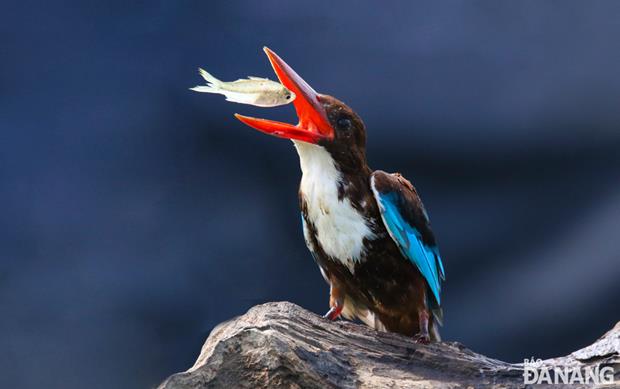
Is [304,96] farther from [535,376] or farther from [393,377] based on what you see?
[535,376]

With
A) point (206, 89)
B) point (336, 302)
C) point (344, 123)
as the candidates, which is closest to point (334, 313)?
point (336, 302)

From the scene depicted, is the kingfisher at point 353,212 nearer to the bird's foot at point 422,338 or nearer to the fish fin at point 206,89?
the bird's foot at point 422,338

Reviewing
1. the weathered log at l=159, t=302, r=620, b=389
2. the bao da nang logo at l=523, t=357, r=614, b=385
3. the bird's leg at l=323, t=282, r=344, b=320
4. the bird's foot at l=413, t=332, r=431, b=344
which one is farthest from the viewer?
the bird's leg at l=323, t=282, r=344, b=320

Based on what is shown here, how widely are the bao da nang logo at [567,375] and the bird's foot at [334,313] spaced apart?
0.42m

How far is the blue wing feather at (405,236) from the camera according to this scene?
1777 millimetres

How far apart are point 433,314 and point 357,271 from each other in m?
0.25

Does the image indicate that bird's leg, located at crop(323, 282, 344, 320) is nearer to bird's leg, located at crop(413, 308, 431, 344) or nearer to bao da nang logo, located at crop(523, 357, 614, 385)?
bird's leg, located at crop(413, 308, 431, 344)

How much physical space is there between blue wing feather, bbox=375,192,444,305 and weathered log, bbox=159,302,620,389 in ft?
0.53

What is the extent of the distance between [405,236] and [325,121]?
0.30m

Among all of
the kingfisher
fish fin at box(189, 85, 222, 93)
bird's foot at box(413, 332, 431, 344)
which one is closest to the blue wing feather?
the kingfisher

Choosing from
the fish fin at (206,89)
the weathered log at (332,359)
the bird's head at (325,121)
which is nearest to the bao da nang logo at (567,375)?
the weathered log at (332,359)

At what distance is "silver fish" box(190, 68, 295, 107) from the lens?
1.79 meters

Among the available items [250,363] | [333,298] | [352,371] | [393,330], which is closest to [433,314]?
[393,330]

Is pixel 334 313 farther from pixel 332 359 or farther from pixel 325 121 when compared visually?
pixel 325 121
